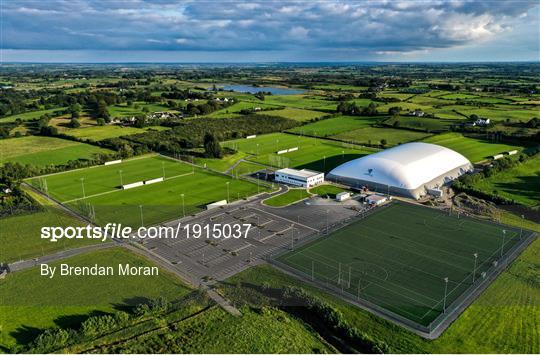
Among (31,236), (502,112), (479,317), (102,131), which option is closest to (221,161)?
(31,236)

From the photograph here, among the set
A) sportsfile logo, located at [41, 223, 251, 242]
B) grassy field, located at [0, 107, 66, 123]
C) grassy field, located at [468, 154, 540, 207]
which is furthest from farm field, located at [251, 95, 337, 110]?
sportsfile logo, located at [41, 223, 251, 242]

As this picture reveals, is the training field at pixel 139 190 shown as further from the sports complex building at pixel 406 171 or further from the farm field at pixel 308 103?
the farm field at pixel 308 103

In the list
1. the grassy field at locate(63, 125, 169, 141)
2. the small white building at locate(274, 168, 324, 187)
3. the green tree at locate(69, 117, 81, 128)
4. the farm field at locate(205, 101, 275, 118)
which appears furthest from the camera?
the farm field at locate(205, 101, 275, 118)

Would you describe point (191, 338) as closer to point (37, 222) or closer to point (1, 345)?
point (1, 345)

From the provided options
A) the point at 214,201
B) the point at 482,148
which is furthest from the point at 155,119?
the point at 482,148

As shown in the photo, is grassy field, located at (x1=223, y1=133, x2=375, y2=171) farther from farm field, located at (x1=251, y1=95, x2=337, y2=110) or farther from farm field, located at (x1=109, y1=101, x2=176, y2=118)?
farm field, located at (x1=109, y1=101, x2=176, y2=118)

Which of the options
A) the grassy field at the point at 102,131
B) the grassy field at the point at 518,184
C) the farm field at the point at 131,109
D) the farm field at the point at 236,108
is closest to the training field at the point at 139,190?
the grassy field at the point at 102,131

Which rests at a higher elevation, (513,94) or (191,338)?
(513,94)

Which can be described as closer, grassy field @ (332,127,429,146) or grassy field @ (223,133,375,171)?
grassy field @ (223,133,375,171)
